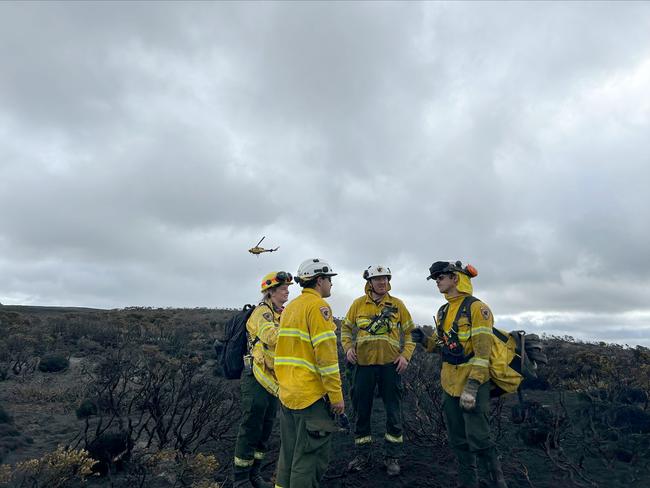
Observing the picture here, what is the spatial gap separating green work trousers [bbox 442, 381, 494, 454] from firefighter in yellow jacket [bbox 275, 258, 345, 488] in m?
1.63

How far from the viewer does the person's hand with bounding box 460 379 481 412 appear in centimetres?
420

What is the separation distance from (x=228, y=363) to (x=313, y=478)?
2.15m

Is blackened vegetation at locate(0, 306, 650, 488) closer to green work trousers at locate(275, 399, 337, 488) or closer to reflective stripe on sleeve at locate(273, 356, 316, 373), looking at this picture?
green work trousers at locate(275, 399, 337, 488)

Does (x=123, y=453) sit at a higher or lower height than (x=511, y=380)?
lower

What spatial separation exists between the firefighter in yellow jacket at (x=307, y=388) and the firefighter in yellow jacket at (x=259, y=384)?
3.04 ft

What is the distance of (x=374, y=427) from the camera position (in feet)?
26.2

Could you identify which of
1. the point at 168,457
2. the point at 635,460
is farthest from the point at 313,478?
the point at 635,460

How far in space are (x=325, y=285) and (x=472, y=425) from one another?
214 cm

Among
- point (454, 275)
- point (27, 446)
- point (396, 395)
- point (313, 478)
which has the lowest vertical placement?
point (27, 446)

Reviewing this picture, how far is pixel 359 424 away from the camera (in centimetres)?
564

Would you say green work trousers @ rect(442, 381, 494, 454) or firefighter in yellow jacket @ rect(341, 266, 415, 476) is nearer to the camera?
green work trousers @ rect(442, 381, 494, 454)

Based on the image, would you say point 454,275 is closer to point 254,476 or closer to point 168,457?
point 254,476

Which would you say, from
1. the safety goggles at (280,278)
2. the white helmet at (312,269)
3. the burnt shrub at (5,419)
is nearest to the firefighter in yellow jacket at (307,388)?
the white helmet at (312,269)

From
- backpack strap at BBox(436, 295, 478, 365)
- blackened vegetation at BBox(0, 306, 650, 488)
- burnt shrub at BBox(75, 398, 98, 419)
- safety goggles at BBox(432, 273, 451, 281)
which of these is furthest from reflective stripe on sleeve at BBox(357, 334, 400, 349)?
burnt shrub at BBox(75, 398, 98, 419)
